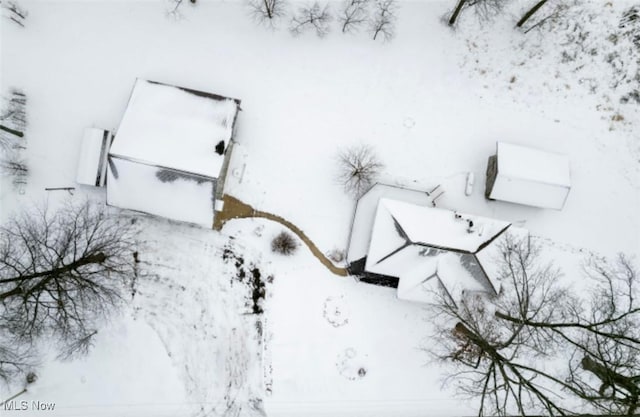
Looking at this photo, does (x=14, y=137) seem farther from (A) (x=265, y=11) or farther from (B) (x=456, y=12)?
(B) (x=456, y=12)

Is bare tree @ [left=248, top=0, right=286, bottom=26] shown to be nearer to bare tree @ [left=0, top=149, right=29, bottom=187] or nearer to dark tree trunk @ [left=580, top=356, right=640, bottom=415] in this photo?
bare tree @ [left=0, top=149, right=29, bottom=187]

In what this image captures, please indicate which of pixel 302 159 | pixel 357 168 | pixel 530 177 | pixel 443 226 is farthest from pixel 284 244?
pixel 530 177

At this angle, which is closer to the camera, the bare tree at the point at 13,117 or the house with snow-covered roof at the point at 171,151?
the house with snow-covered roof at the point at 171,151

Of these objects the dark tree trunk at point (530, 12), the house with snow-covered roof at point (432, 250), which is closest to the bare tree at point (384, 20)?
the dark tree trunk at point (530, 12)

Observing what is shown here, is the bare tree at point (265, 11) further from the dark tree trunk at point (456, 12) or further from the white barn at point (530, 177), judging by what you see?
the white barn at point (530, 177)

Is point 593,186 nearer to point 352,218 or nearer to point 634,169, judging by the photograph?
point 634,169
